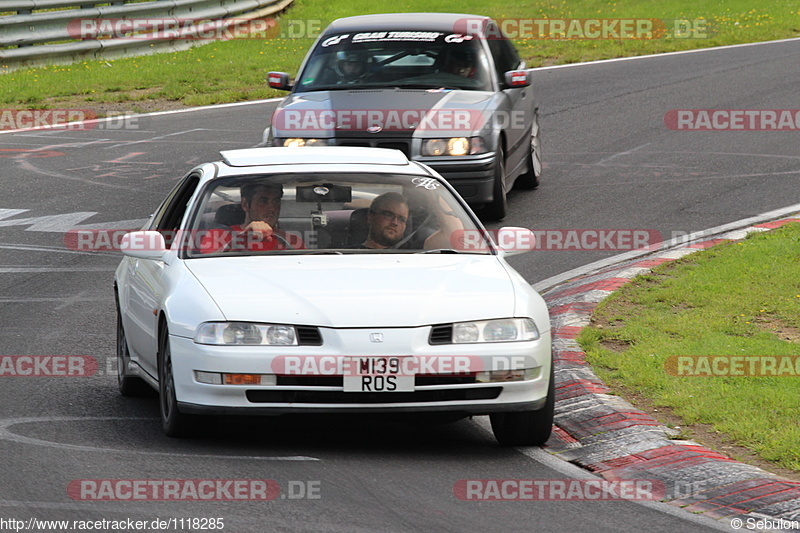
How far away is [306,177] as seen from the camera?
301 inches

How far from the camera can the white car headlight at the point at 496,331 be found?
6402mm

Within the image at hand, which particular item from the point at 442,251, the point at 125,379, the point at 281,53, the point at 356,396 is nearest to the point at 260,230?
the point at 442,251

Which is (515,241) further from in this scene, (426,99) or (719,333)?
(426,99)

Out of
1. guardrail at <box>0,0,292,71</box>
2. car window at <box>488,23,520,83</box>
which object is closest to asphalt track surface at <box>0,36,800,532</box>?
car window at <box>488,23,520,83</box>

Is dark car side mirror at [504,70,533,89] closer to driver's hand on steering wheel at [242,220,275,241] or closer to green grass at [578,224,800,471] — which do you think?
green grass at [578,224,800,471]

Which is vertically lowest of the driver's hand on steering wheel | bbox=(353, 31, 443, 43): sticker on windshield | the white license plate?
the white license plate

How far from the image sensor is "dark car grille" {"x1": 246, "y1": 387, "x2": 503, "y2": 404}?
6.29m

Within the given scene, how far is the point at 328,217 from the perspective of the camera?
7.64 meters

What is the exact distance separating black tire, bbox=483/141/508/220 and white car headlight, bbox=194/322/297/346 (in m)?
6.39

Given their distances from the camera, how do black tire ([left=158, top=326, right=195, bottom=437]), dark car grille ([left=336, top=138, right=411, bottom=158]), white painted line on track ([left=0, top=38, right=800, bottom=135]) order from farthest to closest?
white painted line on track ([left=0, top=38, right=800, bottom=135]) → dark car grille ([left=336, top=138, right=411, bottom=158]) → black tire ([left=158, top=326, right=195, bottom=437])

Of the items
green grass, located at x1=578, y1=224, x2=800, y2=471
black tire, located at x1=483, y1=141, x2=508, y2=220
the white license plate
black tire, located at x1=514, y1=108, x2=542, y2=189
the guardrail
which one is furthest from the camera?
the guardrail

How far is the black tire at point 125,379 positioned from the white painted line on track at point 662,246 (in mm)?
3413

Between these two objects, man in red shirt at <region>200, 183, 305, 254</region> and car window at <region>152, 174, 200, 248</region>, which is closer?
man in red shirt at <region>200, 183, 305, 254</region>

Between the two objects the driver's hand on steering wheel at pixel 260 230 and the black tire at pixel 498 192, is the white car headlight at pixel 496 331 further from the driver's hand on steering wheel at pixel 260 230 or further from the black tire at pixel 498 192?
the black tire at pixel 498 192
